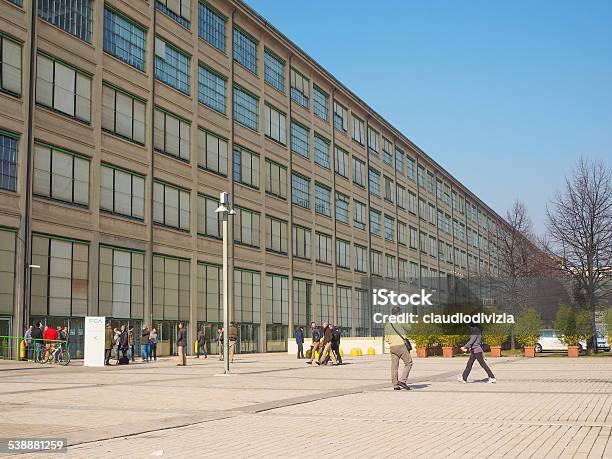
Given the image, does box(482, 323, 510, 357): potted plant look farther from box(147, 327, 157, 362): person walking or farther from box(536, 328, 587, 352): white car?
box(147, 327, 157, 362): person walking

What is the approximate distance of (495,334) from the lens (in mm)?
46719

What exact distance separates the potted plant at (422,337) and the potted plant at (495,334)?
142 inches

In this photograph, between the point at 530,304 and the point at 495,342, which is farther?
the point at 530,304

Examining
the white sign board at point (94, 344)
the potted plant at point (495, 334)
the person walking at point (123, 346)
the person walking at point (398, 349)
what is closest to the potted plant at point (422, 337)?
the potted plant at point (495, 334)

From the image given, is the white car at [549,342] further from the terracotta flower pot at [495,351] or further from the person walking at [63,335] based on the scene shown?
the person walking at [63,335]

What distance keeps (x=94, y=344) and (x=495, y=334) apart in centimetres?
2369

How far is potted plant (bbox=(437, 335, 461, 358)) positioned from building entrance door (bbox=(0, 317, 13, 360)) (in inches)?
882

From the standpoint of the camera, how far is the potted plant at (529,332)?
44.6m

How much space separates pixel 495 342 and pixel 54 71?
1097 inches

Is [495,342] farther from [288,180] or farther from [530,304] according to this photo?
[288,180]

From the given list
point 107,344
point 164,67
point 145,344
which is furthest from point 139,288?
point 164,67

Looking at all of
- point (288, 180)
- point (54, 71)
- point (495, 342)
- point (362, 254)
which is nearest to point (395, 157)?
point (362, 254)

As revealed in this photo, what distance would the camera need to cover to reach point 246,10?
5794cm

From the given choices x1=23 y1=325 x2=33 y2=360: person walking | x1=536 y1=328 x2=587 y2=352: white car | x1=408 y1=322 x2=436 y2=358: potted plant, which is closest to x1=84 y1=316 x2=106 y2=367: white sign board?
x1=23 y1=325 x2=33 y2=360: person walking
